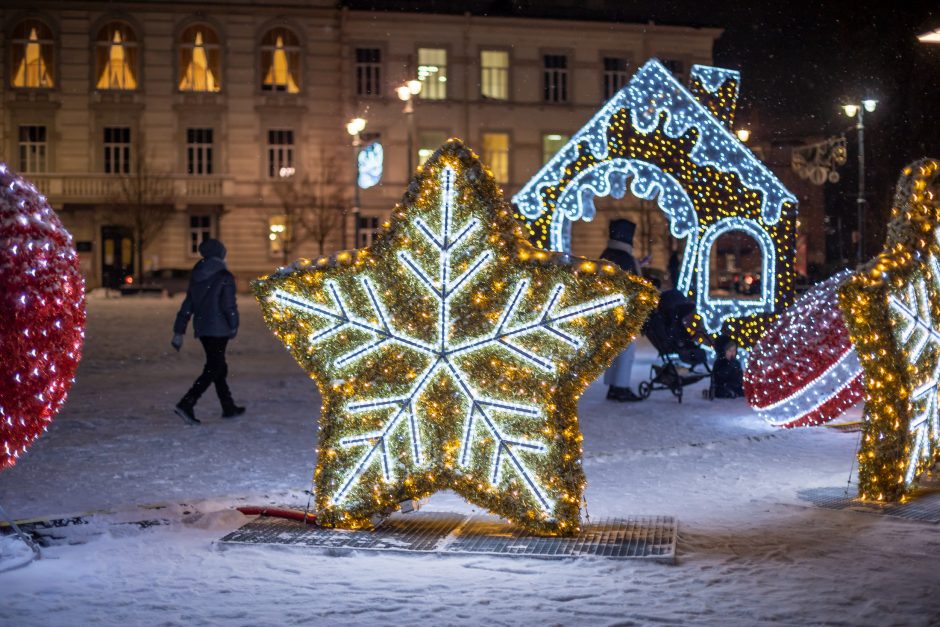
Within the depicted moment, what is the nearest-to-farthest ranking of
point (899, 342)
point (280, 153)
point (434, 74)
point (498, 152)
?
point (899, 342) < point (280, 153) < point (434, 74) < point (498, 152)

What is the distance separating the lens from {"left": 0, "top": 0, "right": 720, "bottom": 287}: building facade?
1928 inches

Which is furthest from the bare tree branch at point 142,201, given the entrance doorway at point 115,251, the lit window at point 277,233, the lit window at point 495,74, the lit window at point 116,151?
the lit window at point 495,74

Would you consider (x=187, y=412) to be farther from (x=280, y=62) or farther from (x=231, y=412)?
(x=280, y=62)

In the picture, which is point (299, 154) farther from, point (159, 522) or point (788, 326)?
point (159, 522)

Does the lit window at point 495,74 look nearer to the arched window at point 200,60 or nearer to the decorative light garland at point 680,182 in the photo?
the arched window at point 200,60

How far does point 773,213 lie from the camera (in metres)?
16.4

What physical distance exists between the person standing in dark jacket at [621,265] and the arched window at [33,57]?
40.0 metres

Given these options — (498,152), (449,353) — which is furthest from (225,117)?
(449,353)

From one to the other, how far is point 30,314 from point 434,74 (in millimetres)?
45253

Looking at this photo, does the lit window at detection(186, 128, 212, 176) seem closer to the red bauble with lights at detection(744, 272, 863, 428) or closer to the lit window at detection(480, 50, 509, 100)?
the lit window at detection(480, 50, 509, 100)

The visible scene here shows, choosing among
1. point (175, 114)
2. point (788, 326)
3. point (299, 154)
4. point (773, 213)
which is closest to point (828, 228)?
point (299, 154)

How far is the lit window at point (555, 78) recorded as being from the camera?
52375mm

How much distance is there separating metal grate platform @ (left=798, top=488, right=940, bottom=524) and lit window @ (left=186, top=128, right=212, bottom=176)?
43.7 meters

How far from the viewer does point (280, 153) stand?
163 ft
